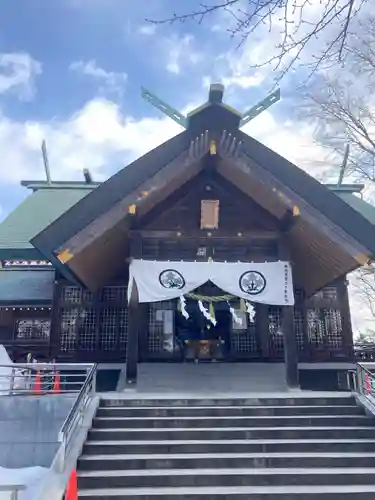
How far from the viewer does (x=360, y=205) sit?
13906 millimetres

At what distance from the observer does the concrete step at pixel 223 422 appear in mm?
6176

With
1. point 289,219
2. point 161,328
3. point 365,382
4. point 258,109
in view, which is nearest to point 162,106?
point 258,109

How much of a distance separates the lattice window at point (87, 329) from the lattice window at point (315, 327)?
5258mm

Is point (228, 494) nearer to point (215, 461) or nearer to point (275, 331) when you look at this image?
point (215, 461)

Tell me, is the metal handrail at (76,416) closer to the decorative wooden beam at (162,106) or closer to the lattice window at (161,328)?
the lattice window at (161,328)

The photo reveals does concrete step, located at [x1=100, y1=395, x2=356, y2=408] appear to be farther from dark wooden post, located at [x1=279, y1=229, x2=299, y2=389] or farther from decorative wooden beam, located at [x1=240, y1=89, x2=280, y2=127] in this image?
decorative wooden beam, located at [x1=240, y1=89, x2=280, y2=127]

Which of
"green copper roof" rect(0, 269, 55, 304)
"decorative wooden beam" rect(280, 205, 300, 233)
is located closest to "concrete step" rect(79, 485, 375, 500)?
"decorative wooden beam" rect(280, 205, 300, 233)

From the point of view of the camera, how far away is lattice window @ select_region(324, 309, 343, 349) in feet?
36.6

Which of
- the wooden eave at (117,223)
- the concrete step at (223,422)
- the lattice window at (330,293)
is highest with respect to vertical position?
the wooden eave at (117,223)

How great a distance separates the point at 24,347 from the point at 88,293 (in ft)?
6.69

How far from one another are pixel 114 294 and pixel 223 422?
5.58 metres

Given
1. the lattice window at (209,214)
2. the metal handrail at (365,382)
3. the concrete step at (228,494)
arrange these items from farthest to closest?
the lattice window at (209,214), the metal handrail at (365,382), the concrete step at (228,494)

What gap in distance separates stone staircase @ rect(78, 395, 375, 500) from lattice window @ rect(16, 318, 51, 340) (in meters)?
5.23

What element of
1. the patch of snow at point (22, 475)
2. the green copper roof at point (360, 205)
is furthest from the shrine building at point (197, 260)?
the green copper roof at point (360, 205)
